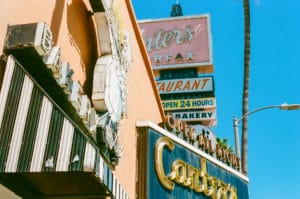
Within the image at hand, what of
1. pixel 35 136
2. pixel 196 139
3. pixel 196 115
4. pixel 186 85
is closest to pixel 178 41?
pixel 186 85

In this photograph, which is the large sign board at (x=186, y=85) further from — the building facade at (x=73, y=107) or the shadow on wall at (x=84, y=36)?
the shadow on wall at (x=84, y=36)

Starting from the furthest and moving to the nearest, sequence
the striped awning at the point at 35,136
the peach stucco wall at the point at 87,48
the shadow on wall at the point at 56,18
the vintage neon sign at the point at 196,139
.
Answer: the vintage neon sign at the point at 196,139, the shadow on wall at the point at 56,18, the peach stucco wall at the point at 87,48, the striped awning at the point at 35,136

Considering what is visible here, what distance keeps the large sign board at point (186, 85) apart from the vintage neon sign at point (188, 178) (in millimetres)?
11530

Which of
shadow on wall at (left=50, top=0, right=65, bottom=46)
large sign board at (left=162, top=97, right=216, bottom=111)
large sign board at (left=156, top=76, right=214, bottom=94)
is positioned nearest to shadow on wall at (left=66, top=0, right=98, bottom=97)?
shadow on wall at (left=50, top=0, right=65, bottom=46)

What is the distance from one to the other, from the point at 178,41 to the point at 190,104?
5843 millimetres

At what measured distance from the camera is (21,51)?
6.82 m

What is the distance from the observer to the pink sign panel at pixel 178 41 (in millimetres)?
30203

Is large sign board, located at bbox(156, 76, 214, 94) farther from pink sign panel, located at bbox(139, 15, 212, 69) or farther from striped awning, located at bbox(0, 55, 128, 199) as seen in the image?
striped awning, located at bbox(0, 55, 128, 199)

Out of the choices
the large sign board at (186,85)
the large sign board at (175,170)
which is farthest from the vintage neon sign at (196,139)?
the large sign board at (186,85)

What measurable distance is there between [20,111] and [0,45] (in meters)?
0.99

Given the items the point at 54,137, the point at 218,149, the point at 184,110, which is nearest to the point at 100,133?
the point at 54,137

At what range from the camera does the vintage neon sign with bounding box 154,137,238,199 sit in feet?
42.6

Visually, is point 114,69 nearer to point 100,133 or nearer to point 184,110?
point 100,133

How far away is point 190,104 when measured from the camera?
88.9 ft
